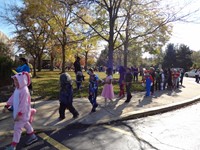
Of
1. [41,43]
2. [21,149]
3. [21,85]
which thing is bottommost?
[21,149]

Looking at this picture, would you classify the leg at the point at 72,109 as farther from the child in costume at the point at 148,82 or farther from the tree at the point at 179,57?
the tree at the point at 179,57

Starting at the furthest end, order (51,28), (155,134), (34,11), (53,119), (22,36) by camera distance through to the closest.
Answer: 1. (22,36)
2. (51,28)
3. (34,11)
4. (53,119)
5. (155,134)

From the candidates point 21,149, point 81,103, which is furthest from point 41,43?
point 21,149

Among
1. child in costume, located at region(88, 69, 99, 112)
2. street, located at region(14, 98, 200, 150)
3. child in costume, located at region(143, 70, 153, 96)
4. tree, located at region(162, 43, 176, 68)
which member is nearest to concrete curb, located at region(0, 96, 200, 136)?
street, located at region(14, 98, 200, 150)

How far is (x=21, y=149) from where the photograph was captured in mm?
5137

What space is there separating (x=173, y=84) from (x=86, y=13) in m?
9.09

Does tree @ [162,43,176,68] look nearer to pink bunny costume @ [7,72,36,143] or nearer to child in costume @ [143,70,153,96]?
child in costume @ [143,70,153,96]

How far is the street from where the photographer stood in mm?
5309

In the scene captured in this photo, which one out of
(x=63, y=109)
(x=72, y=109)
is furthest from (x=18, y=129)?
(x=72, y=109)

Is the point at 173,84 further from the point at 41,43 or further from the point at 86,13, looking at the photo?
the point at 41,43

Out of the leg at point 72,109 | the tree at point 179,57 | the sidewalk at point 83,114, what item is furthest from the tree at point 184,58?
the leg at point 72,109

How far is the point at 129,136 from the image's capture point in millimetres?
6039

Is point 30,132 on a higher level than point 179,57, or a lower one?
lower

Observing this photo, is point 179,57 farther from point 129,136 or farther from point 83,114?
point 129,136
